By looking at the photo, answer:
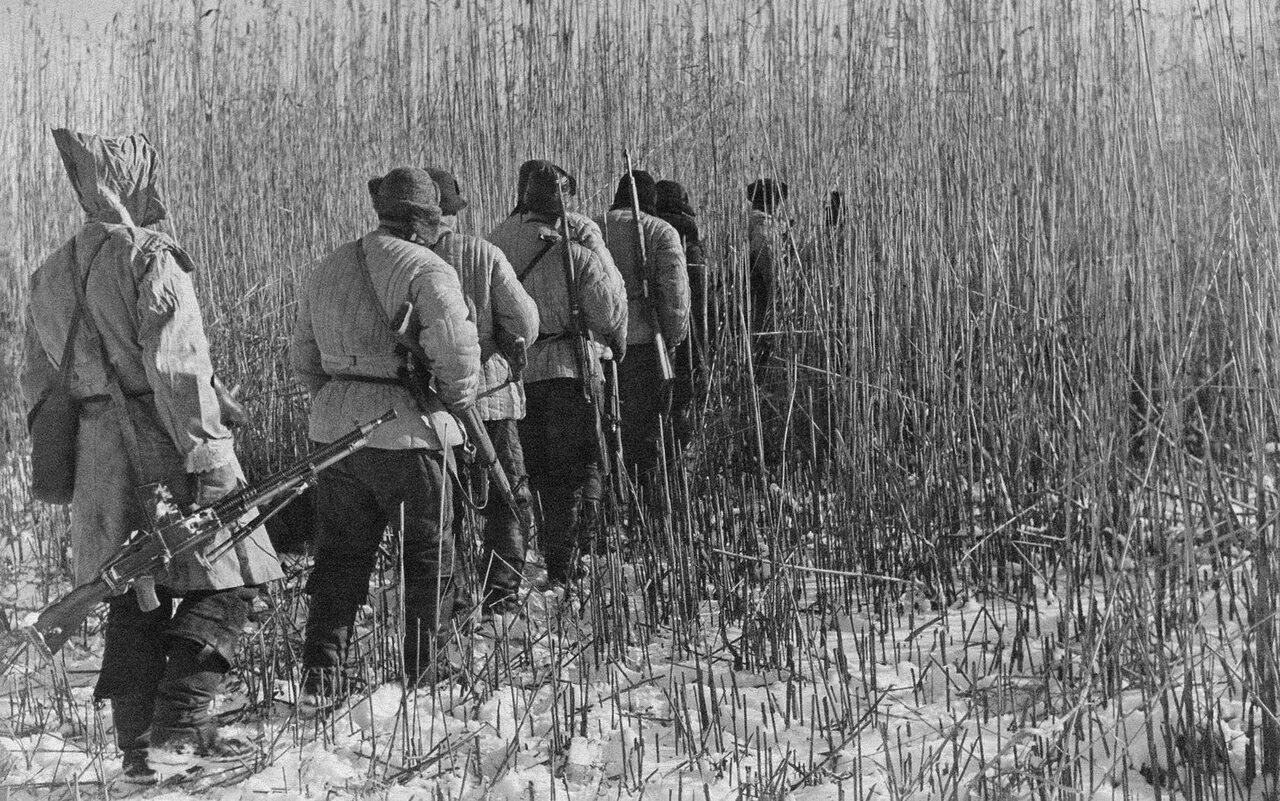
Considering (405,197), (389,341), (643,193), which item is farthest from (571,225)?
(389,341)

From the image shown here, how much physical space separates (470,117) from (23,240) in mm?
2807

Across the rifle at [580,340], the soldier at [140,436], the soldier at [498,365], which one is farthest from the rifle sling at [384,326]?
the rifle at [580,340]

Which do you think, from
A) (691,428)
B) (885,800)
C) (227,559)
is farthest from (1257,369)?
(691,428)

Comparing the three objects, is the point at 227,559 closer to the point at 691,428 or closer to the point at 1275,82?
the point at 1275,82

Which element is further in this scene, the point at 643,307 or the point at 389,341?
the point at 643,307

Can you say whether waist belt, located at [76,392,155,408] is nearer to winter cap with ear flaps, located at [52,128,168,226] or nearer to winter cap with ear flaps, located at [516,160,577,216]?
winter cap with ear flaps, located at [52,128,168,226]

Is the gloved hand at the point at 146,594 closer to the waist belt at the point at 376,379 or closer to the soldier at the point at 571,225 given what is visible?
the waist belt at the point at 376,379

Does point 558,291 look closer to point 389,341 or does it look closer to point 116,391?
point 389,341

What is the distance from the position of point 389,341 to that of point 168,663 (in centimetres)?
88

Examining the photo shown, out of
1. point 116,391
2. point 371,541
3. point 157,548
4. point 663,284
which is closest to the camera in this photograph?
point 157,548

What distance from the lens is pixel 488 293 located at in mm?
3838

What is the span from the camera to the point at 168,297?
2.61 metres

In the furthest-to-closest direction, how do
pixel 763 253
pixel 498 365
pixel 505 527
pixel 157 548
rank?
pixel 763 253
pixel 505 527
pixel 498 365
pixel 157 548

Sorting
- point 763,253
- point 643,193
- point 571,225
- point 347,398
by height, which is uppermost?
point 643,193
